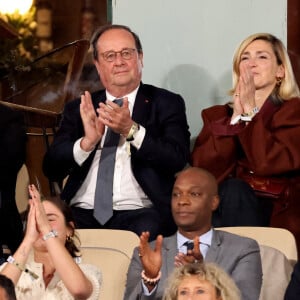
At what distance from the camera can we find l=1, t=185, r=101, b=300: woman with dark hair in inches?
166

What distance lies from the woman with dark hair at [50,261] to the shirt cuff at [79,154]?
1.70 ft

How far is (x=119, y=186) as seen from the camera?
5.03 m

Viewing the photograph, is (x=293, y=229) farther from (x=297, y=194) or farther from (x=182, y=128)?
(x=182, y=128)

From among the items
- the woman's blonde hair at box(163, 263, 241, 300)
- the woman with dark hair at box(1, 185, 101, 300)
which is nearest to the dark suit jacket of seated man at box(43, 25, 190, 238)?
the woman with dark hair at box(1, 185, 101, 300)

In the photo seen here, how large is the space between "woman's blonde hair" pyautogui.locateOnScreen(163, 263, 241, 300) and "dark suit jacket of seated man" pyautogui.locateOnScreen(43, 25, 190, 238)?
34.2 inches

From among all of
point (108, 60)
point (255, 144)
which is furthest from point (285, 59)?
point (108, 60)

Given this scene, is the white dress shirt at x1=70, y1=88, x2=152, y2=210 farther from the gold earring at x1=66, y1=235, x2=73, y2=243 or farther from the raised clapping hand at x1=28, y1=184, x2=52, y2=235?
the raised clapping hand at x1=28, y1=184, x2=52, y2=235

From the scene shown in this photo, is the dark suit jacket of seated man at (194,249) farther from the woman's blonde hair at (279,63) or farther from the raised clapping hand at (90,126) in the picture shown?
the woman's blonde hair at (279,63)

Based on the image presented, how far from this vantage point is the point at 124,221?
16.3ft

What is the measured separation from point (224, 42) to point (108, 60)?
764 millimetres

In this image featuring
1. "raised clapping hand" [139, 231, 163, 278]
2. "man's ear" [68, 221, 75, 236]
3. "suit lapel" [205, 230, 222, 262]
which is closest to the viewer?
"raised clapping hand" [139, 231, 163, 278]

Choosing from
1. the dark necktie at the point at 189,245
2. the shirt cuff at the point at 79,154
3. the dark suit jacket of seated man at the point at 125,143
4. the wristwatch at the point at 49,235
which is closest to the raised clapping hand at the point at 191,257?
the dark necktie at the point at 189,245

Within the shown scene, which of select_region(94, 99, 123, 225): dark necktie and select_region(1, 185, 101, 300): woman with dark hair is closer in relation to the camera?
select_region(1, 185, 101, 300): woman with dark hair

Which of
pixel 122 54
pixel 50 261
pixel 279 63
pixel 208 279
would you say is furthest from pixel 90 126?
pixel 208 279
